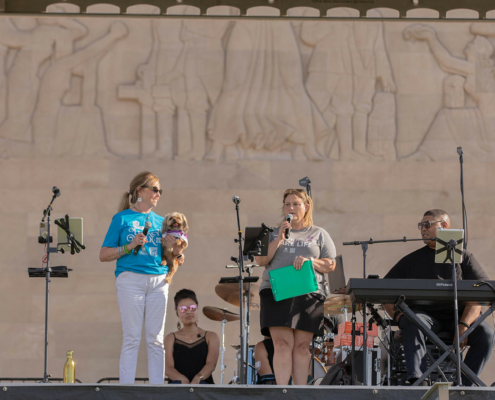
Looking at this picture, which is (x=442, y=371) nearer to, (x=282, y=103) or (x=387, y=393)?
(x=387, y=393)

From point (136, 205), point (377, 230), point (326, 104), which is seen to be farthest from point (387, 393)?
point (326, 104)

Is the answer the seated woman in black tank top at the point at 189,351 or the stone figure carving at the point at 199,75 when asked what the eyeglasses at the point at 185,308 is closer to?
the seated woman in black tank top at the point at 189,351

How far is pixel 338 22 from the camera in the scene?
31.2 feet

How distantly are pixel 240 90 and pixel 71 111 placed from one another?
7.01ft

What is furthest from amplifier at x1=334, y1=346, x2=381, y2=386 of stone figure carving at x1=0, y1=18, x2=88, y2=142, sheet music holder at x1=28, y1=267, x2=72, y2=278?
stone figure carving at x1=0, y1=18, x2=88, y2=142

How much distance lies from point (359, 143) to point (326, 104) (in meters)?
0.65

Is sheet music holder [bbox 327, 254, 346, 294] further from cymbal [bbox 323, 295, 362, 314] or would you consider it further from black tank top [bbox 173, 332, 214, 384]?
black tank top [bbox 173, 332, 214, 384]

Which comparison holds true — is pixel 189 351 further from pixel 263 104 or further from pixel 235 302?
pixel 263 104

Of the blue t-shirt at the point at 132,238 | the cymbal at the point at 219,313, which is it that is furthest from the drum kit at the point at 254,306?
the blue t-shirt at the point at 132,238

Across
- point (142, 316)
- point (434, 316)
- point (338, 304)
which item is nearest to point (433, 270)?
point (434, 316)

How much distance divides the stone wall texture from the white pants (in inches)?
143

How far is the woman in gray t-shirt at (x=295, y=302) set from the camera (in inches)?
211

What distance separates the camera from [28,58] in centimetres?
936

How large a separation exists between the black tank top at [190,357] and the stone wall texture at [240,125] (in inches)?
102
